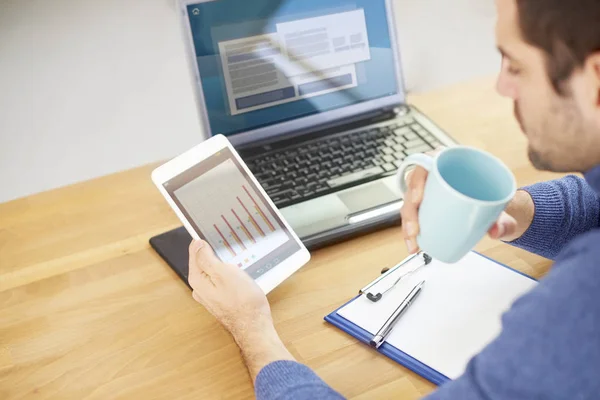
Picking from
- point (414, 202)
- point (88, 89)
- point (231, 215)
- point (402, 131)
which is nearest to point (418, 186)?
point (414, 202)

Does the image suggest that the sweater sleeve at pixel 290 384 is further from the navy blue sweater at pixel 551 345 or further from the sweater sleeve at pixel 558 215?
the sweater sleeve at pixel 558 215

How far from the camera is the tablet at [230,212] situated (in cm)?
94

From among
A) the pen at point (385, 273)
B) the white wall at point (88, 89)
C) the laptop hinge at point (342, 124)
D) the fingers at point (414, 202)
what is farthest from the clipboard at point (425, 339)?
the white wall at point (88, 89)

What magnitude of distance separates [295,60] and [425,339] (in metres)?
0.52

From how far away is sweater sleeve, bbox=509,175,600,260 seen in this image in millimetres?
990

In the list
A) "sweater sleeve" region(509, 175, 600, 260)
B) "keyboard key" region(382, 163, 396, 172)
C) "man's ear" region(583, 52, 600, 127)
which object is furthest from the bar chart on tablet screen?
"man's ear" region(583, 52, 600, 127)

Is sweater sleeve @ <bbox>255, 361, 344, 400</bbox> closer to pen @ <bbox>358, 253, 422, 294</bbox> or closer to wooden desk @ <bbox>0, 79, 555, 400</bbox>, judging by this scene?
wooden desk @ <bbox>0, 79, 555, 400</bbox>

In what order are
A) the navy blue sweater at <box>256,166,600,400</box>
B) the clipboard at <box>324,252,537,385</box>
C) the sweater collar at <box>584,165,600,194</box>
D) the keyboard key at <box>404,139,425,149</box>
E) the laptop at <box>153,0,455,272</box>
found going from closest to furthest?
1. the navy blue sweater at <box>256,166,600,400</box>
2. the sweater collar at <box>584,165,600,194</box>
3. the clipboard at <box>324,252,537,385</box>
4. the laptop at <box>153,0,455,272</box>
5. the keyboard key at <box>404,139,425,149</box>

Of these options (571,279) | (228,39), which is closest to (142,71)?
(228,39)

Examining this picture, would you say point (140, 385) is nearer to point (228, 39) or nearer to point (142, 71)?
point (228, 39)

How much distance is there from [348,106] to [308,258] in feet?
1.14

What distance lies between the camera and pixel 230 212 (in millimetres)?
970

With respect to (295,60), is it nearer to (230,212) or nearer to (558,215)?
(230,212)

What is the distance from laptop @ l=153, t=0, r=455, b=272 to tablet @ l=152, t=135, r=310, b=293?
0.06 meters
